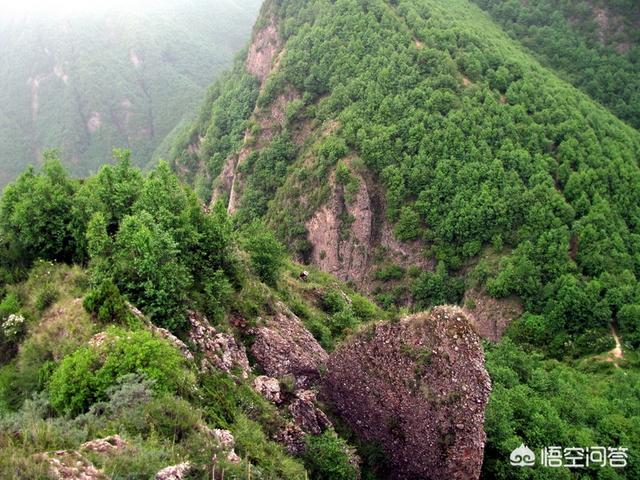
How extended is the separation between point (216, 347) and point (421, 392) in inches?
352

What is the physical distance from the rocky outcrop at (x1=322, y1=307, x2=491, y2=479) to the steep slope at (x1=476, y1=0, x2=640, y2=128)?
9932cm

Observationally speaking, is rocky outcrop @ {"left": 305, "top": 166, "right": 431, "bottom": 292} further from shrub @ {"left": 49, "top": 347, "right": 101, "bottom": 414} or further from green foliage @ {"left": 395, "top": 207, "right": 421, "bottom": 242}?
shrub @ {"left": 49, "top": 347, "right": 101, "bottom": 414}

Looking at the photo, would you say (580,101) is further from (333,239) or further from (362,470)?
(362,470)

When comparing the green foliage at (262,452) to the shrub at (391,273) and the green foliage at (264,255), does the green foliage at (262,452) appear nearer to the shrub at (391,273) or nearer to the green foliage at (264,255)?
the green foliage at (264,255)

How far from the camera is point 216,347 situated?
24484 mm

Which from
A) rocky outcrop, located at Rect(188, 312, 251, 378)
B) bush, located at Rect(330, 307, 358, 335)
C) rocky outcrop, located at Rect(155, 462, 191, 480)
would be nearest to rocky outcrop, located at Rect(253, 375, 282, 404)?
rocky outcrop, located at Rect(188, 312, 251, 378)

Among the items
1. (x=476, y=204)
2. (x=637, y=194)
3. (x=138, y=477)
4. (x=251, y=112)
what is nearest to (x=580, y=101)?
(x=637, y=194)

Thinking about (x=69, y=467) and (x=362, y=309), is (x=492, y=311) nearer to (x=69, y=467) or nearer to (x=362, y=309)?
(x=362, y=309)

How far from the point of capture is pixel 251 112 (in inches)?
4294

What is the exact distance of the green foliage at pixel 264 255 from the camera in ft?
124

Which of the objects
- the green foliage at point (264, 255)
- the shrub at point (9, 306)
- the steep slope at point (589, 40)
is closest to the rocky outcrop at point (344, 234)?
the green foliage at point (264, 255)

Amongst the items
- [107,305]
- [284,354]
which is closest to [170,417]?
[107,305]

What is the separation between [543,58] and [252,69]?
59.6m

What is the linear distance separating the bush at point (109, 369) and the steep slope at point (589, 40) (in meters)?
109
